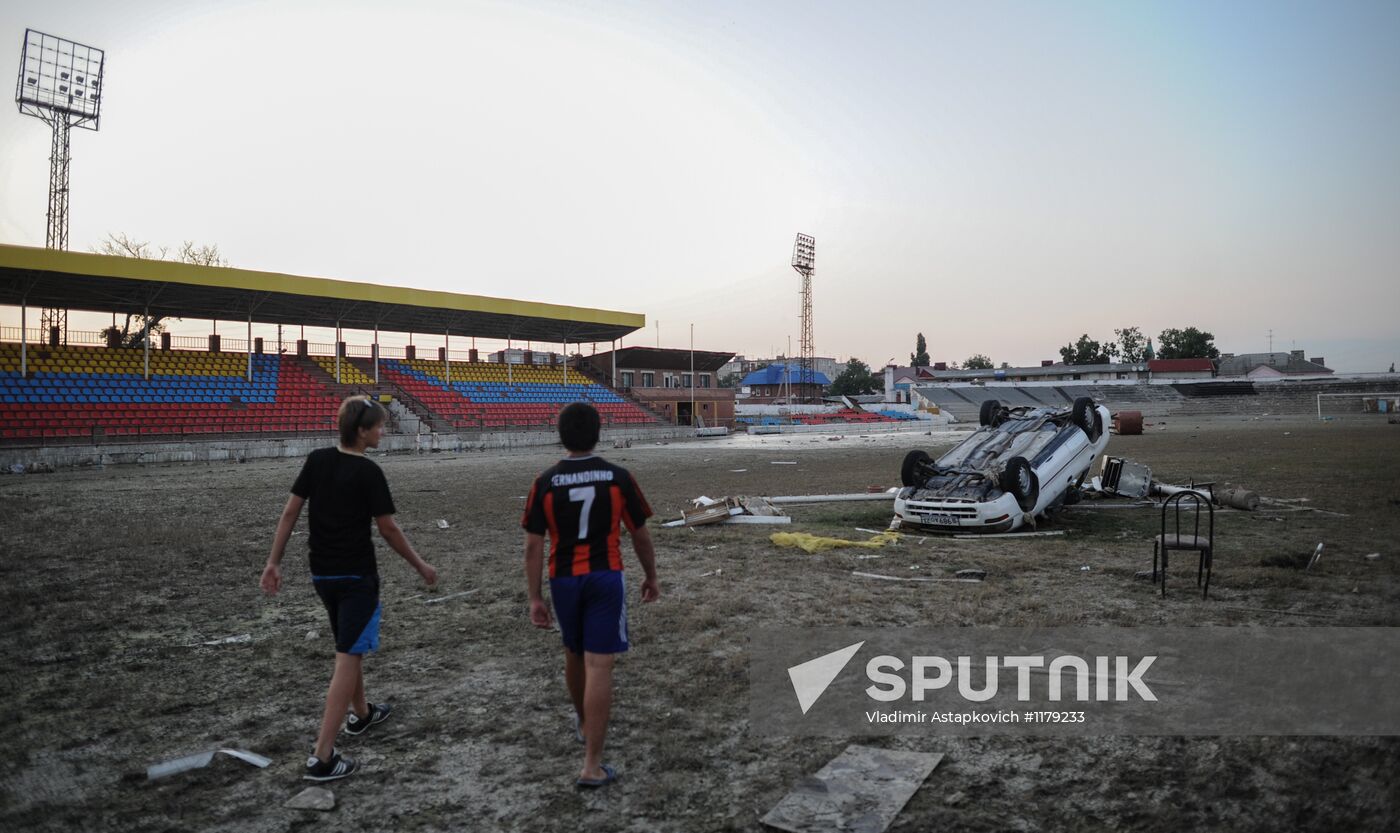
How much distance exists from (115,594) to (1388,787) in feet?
33.1

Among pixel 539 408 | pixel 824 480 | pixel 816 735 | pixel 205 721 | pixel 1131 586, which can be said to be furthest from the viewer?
pixel 539 408

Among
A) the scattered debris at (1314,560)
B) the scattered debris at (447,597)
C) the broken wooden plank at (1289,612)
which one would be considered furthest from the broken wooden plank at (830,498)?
the broken wooden plank at (1289,612)

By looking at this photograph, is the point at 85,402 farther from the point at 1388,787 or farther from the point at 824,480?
the point at 1388,787

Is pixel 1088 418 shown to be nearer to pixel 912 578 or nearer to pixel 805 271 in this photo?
pixel 912 578

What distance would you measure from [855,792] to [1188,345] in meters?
133

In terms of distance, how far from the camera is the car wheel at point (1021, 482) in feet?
32.5

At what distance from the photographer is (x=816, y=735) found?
13.4 feet

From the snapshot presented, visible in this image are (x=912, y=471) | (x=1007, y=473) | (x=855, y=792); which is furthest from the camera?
(x=912, y=471)

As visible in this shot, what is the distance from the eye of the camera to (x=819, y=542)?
30.5 ft

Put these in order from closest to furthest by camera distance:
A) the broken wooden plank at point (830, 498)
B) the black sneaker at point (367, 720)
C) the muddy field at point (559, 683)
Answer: the muddy field at point (559, 683)
the black sneaker at point (367, 720)
the broken wooden plank at point (830, 498)

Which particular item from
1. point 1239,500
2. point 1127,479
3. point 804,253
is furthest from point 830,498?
point 804,253

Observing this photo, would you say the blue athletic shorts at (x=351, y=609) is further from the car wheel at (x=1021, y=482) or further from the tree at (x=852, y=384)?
the tree at (x=852, y=384)

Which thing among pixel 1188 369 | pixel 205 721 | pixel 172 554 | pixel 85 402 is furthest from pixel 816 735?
pixel 1188 369

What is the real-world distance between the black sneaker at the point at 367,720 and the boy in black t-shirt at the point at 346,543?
35cm
